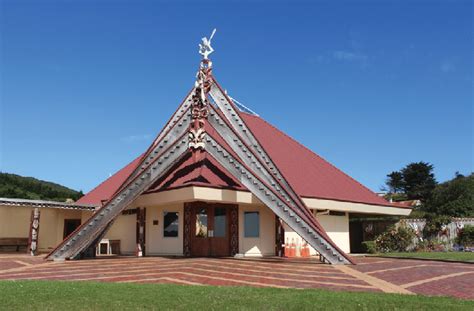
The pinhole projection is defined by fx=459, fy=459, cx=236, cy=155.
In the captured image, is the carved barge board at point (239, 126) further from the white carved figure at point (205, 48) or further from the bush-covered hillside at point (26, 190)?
the bush-covered hillside at point (26, 190)

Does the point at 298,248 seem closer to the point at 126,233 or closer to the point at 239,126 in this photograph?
the point at 239,126

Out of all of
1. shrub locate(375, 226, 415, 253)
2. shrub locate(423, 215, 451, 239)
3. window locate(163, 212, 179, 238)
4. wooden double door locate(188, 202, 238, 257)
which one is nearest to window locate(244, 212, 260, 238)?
wooden double door locate(188, 202, 238, 257)

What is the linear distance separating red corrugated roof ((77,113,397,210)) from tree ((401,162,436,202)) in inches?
1672

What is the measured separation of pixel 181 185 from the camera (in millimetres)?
17609

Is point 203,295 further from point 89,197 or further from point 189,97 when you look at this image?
point 89,197

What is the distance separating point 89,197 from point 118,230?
15.0 feet

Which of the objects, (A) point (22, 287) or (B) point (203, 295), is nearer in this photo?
(B) point (203, 295)

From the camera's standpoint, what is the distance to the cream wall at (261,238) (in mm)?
19406

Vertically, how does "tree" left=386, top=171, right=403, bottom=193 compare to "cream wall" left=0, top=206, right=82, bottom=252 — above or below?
above

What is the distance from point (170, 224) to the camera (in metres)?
19.9

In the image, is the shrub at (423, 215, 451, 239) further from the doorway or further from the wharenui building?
the doorway

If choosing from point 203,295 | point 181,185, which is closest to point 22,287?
point 203,295

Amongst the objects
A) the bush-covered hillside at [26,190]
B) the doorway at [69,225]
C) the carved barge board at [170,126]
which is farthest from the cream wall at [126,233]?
the bush-covered hillside at [26,190]

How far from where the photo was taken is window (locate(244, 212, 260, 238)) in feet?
64.4
